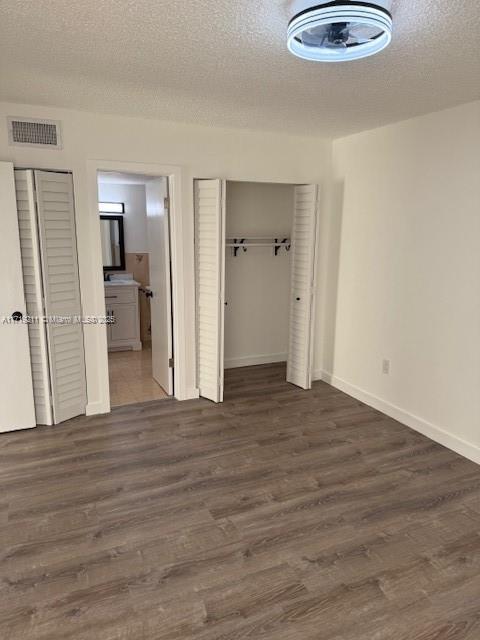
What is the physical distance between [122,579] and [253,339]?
11.6 feet

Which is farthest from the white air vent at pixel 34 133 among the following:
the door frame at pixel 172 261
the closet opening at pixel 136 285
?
the closet opening at pixel 136 285

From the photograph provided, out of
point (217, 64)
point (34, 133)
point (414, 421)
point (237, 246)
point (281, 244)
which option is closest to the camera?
point (217, 64)

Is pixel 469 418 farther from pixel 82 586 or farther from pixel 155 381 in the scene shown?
pixel 155 381

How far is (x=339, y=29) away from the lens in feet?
6.12

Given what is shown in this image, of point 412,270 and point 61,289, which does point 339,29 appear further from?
point 61,289

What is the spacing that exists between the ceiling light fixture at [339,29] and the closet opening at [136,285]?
2.22m

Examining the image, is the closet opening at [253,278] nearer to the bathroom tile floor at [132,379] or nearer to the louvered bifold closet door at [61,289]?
Result: the bathroom tile floor at [132,379]

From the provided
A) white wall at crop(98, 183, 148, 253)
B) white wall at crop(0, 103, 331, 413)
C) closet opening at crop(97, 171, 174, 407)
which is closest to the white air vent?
white wall at crop(0, 103, 331, 413)

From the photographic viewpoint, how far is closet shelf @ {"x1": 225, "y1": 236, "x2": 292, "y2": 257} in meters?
4.98

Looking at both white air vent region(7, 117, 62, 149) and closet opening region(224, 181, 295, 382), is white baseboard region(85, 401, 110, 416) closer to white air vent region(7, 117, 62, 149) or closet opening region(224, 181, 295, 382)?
closet opening region(224, 181, 295, 382)

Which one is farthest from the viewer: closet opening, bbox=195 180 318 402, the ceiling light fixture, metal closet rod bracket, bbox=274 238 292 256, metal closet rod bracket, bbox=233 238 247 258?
metal closet rod bracket, bbox=274 238 292 256

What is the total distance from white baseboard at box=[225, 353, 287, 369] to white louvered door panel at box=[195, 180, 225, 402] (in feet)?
3.43

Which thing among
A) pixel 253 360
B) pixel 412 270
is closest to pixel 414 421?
pixel 412 270

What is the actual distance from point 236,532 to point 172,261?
239cm
